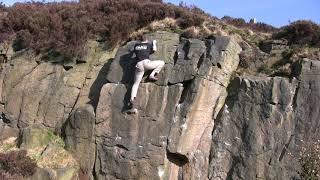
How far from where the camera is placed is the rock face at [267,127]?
15.8m

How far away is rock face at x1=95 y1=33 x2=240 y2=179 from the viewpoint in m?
16.2

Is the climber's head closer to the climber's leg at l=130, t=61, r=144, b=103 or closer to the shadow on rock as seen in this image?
the shadow on rock

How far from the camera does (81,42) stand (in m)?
19.9

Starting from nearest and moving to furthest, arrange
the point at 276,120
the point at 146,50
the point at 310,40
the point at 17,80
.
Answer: the point at 276,120 < the point at 146,50 < the point at 310,40 < the point at 17,80

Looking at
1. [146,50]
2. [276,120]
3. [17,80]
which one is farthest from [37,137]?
[276,120]

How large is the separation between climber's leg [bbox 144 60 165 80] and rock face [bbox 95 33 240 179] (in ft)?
0.56

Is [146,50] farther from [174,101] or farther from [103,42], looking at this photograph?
[103,42]

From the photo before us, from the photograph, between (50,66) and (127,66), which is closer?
(127,66)

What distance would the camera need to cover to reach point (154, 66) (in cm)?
1695

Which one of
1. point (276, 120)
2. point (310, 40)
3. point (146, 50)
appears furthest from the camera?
point (310, 40)

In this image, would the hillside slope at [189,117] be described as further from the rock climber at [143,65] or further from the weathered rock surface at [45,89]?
the rock climber at [143,65]

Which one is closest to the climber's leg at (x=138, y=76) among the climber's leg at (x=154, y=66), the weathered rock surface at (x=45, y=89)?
the climber's leg at (x=154, y=66)

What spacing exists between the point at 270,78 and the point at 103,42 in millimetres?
6737

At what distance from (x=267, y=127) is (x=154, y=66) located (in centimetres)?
402
